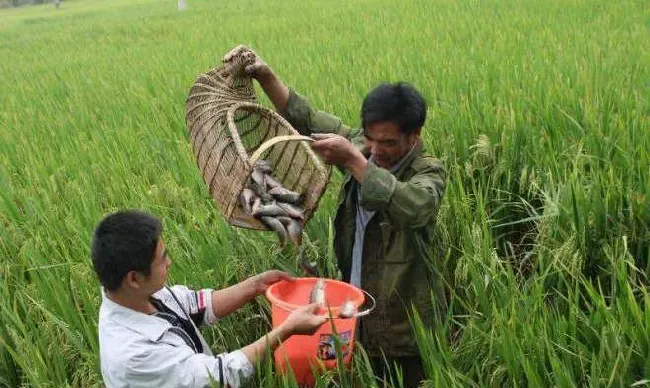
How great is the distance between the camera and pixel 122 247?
1.38 meters

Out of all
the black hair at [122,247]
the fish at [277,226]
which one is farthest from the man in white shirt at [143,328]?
the fish at [277,226]

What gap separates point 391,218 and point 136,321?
0.65 m

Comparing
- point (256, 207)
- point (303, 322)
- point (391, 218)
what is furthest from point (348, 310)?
point (256, 207)

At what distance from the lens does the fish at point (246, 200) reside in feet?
5.49

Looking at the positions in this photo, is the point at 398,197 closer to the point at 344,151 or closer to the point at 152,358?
the point at 344,151

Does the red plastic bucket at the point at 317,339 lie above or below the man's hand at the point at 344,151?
below

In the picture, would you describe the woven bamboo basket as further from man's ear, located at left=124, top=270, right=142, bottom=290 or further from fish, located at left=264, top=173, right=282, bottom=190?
man's ear, located at left=124, top=270, right=142, bottom=290

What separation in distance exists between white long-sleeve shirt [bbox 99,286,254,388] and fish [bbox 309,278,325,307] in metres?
0.24

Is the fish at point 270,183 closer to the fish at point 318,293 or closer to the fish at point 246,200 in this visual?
the fish at point 246,200

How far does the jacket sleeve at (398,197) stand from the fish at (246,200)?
314mm

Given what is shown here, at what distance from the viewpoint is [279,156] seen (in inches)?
83.7

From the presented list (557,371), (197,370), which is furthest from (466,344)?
(197,370)

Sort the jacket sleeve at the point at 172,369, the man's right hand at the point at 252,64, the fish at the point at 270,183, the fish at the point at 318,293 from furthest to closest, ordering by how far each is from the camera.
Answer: the man's right hand at the point at 252,64, the fish at the point at 270,183, the fish at the point at 318,293, the jacket sleeve at the point at 172,369

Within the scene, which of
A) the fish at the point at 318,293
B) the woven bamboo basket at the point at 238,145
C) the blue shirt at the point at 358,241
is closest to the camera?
the fish at the point at 318,293
